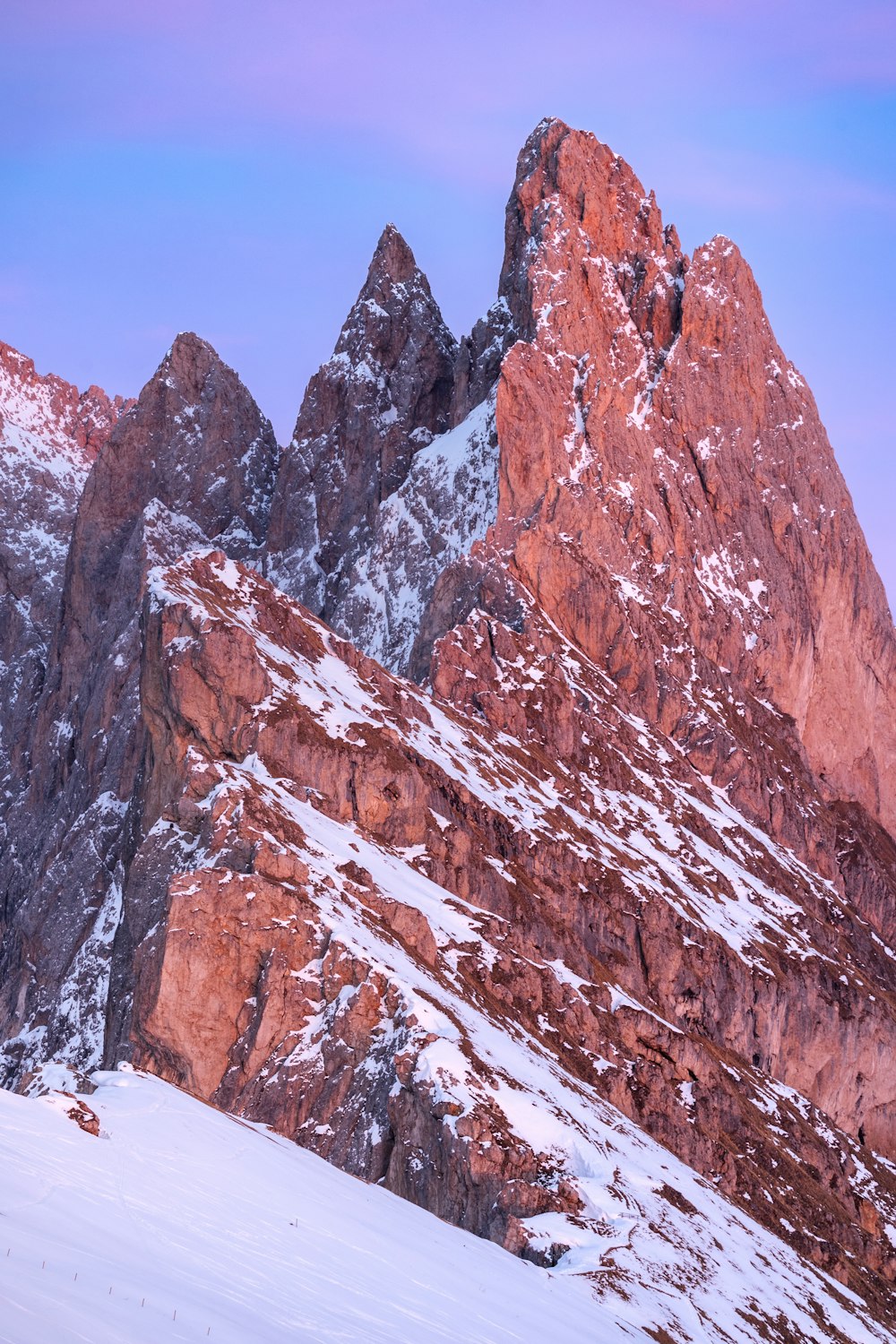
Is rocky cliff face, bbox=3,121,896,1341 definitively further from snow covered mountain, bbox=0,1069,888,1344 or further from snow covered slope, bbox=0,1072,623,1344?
snow covered slope, bbox=0,1072,623,1344

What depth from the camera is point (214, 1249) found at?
44.8m

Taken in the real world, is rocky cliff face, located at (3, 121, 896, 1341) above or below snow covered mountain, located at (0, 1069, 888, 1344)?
above

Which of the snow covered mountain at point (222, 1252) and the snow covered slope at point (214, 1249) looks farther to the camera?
the snow covered mountain at point (222, 1252)

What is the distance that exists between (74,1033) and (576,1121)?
35.5m

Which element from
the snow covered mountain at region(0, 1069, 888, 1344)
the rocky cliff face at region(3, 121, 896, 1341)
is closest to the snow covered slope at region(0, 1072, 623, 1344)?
the snow covered mountain at region(0, 1069, 888, 1344)

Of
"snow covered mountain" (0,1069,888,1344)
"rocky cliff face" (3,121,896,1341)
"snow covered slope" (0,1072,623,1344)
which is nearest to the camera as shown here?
"snow covered slope" (0,1072,623,1344)

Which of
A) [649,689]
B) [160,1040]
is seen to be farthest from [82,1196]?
[649,689]

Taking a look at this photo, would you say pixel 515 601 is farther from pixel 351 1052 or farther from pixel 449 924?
pixel 351 1052

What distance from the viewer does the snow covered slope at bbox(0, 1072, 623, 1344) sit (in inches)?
1446

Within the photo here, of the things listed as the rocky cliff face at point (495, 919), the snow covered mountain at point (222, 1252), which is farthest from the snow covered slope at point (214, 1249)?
the rocky cliff face at point (495, 919)

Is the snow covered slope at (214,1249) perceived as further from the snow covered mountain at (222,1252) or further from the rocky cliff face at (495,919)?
the rocky cliff face at (495,919)

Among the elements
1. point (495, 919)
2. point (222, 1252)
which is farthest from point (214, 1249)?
point (495, 919)

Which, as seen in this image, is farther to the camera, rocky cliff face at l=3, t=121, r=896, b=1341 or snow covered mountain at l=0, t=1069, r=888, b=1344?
rocky cliff face at l=3, t=121, r=896, b=1341

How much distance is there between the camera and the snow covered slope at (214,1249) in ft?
120
